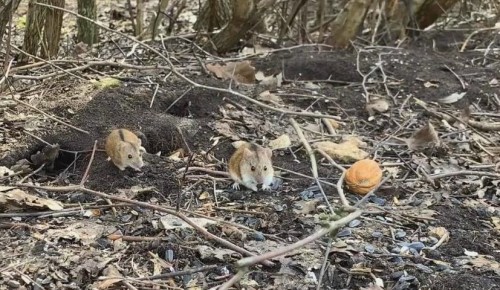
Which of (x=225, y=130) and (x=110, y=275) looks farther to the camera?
(x=225, y=130)

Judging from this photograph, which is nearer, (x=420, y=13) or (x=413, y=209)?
(x=413, y=209)

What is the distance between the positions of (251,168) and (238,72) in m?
2.12

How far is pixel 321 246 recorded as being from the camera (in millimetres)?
3203

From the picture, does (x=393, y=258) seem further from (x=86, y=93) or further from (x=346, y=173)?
(x=86, y=93)

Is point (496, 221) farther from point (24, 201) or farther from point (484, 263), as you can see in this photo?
point (24, 201)

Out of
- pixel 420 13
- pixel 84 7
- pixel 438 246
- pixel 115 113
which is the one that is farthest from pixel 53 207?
pixel 420 13

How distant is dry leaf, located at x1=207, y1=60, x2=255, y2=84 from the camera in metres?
5.59

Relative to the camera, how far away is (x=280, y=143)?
4.52 metres

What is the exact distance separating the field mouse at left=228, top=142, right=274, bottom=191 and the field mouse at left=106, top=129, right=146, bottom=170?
1.68 ft

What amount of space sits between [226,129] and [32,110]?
1.27 meters

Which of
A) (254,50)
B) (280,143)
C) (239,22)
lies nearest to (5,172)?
(280,143)

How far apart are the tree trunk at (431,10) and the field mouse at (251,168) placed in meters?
4.72

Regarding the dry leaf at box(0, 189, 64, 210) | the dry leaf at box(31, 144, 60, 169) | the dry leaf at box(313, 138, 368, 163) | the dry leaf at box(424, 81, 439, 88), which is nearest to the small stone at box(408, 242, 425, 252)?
the dry leaf at box(313, 138, 368, 163)

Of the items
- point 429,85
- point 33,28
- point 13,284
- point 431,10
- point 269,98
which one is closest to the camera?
point 13,284
